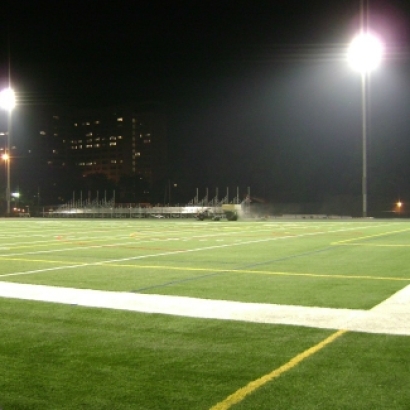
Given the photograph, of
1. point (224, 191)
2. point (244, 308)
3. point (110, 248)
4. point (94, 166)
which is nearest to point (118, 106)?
point (94, 166)

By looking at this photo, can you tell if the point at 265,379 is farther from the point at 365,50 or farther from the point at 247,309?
the point at 365,50

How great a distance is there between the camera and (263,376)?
16.0 ft

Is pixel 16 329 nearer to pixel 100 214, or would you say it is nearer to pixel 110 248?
pixel 110 248

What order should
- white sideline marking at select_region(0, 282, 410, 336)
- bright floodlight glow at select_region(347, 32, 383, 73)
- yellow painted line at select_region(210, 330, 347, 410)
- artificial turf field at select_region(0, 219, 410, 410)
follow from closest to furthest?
yellow painted line at select_region(210, 330, 347, 410) < artificial turf field at select_region(0, 219, 410, 410) < white sideline marking at select_region(0, 282, 410, 336) < bright floodlight glow at select_region(347, 32, 383, 73)

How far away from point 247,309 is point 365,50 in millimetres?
26704

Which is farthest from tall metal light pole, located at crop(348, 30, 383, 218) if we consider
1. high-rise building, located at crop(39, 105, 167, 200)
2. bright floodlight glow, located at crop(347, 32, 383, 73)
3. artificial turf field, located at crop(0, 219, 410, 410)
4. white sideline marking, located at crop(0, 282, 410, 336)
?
high-rise building, located at crop(39, 105, 167, 200)

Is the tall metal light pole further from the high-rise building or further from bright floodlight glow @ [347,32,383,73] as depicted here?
the high-rise building

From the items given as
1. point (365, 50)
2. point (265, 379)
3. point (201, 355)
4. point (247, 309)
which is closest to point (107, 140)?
point (365, 50)

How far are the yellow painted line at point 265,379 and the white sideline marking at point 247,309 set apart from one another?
2.63 ft

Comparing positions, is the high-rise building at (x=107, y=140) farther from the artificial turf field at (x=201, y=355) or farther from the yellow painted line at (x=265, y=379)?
the yellow painted line at (x=265, y=379)

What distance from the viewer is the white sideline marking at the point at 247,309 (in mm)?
6832

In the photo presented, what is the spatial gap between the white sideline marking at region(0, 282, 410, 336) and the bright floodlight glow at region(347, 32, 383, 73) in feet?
79.2

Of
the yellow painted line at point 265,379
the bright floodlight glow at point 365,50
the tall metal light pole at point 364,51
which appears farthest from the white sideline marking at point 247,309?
the bright floodlight glow at point 365,50

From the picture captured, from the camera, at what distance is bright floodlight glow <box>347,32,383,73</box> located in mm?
31078
